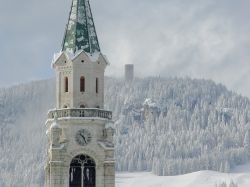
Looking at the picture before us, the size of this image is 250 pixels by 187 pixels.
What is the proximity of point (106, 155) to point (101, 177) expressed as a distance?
3.98ft

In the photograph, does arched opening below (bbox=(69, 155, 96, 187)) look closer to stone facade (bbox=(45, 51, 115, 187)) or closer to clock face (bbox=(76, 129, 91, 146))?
stone facade (bbox=(45, 51, 115, 187))

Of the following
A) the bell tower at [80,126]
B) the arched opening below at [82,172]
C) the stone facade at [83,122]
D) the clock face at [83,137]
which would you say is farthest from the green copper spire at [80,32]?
the arched opening below at [82,172]

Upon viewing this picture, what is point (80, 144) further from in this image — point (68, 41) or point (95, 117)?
point (68, 41)

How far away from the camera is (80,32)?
5747 centimetres

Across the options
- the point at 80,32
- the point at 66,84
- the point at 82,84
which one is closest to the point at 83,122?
the point at 82,84

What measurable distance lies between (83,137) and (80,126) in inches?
24.0

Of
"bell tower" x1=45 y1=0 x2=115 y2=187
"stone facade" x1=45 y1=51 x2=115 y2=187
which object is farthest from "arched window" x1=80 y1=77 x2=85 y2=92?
"stone facade" x1=45 y1=51 x2=115 y2=187

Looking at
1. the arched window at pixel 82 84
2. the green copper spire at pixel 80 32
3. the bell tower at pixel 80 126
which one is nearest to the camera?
the bell tower at pixel 80 126

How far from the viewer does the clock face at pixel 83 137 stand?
5641cm

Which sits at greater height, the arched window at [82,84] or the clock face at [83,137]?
the arched window at [82,84]

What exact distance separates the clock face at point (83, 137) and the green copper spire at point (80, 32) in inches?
170

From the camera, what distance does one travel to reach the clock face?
56406mm

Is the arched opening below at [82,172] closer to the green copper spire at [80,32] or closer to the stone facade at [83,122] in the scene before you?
the stone facade at [83,122]

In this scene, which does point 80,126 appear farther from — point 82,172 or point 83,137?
point 82,172
